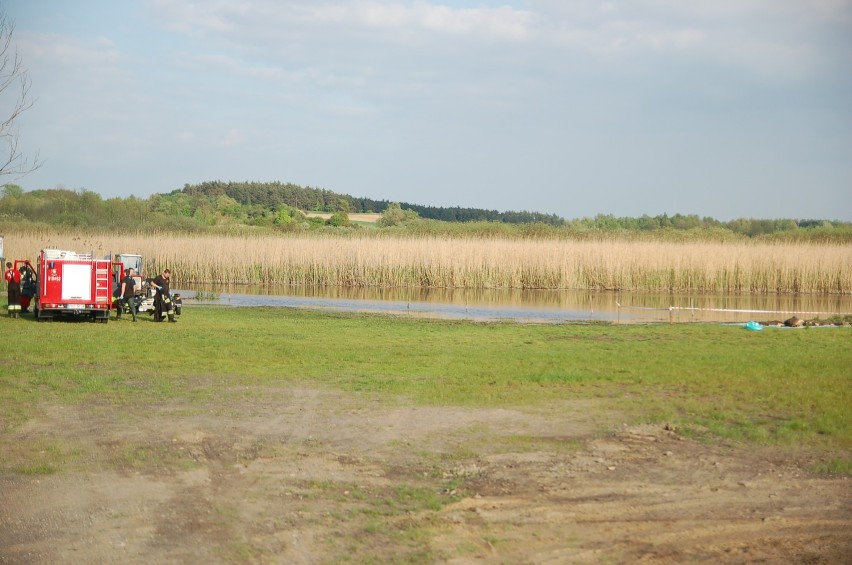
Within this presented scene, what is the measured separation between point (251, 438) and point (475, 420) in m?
2.72

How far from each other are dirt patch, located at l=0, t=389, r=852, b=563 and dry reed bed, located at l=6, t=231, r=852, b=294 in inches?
1220

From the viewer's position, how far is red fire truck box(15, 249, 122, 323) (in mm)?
24500

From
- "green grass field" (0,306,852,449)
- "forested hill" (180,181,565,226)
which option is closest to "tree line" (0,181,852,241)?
"forested hill" (180,181,565,226)

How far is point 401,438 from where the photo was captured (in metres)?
10.1

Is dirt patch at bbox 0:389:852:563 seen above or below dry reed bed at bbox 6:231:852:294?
below

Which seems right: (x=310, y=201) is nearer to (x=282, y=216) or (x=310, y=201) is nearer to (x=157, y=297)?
(x=282, y=216)

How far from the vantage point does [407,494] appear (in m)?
7.94

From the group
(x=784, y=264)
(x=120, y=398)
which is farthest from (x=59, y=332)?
(x=784, y=264)

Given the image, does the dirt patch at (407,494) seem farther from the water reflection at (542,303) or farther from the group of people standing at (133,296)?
the water reflection at (542,303)

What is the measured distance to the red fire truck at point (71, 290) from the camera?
A: 2450 cm

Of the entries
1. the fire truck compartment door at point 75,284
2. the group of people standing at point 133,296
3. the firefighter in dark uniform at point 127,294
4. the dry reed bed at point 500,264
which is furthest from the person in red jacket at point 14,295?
the dry reed bed at point 500,264

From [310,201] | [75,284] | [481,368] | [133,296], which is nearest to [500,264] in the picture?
[133,296]

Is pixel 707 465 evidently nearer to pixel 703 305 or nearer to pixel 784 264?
pixel 703 305

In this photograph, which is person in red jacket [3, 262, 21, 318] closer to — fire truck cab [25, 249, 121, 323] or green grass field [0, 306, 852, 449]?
fire truck cab [25, 249, 121, 323]
